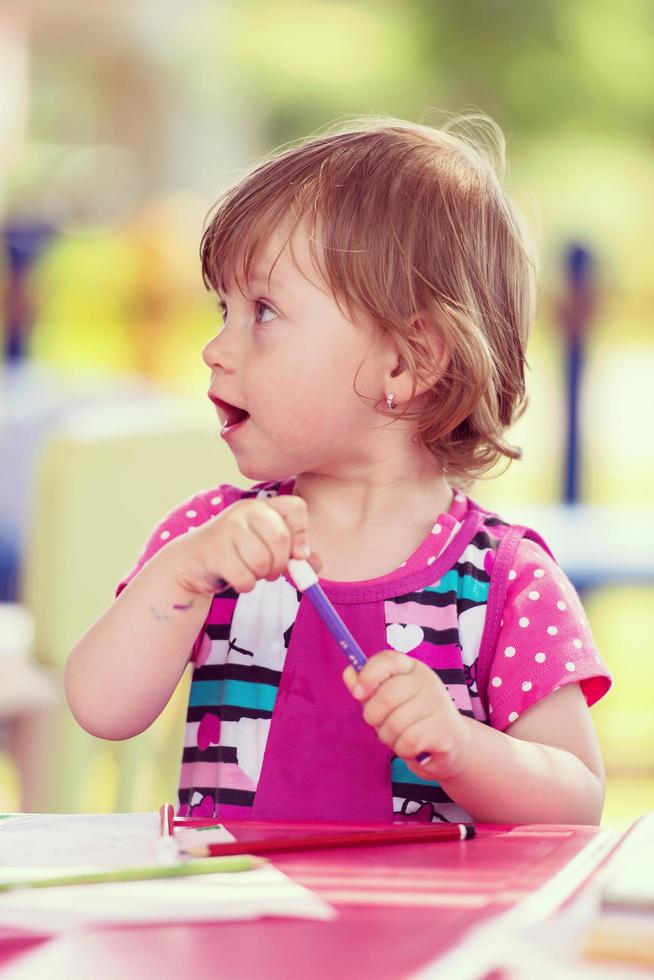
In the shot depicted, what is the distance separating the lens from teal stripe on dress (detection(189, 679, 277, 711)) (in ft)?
3.79

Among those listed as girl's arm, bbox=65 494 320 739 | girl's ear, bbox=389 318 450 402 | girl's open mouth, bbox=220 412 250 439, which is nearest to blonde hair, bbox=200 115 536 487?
girl's ear, bbox=389 318 450 402

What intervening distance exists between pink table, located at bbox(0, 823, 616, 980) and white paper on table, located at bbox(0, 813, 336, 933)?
0.01 m

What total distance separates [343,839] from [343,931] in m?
0.15

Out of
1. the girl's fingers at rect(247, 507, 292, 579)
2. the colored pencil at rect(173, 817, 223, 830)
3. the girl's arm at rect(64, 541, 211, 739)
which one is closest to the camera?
the colored pencil at rect(173, 817, 223, 830)

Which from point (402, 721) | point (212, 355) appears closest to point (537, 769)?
point (402, 721)

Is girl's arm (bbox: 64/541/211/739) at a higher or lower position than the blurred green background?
lower

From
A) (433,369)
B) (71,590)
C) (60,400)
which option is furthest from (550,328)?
(433,369)

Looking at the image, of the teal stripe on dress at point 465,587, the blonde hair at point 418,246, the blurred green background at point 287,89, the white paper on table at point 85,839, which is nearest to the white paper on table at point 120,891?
the white paper on table at point 85,839

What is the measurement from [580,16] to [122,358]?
1305cm

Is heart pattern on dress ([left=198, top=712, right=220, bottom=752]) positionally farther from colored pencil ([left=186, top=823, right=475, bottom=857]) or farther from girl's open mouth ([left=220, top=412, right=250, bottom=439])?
colored pencil ([left=186, top=823, right=475, bottom=857])

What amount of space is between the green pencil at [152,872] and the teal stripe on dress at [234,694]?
0.39m

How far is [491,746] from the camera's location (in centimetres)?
98

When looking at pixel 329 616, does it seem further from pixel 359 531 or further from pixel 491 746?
pixel 359 531

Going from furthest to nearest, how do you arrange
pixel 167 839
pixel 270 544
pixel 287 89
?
pixel 287 89, pixel 270 544, pixel 167 839
